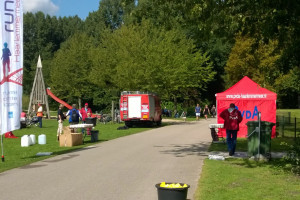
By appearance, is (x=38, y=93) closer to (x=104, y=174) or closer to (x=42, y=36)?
(x=104, y=174)

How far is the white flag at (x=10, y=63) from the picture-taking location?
42.5ft

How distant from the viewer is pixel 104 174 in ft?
34.3

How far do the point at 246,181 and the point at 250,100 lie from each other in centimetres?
1227

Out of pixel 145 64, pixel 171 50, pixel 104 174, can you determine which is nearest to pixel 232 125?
pixel 104 174

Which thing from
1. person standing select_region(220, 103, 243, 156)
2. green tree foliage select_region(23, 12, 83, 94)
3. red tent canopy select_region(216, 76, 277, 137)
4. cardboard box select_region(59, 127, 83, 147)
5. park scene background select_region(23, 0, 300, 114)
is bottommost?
cardboard box select_region(59, 127, 83, 147)

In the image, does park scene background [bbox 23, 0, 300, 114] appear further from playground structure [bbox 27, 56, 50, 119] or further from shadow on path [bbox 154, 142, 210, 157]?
playground structure [bbox 27, 56, 50, 119]

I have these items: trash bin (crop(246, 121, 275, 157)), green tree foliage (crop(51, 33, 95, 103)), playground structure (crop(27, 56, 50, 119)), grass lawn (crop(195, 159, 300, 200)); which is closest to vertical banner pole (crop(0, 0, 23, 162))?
grass lawn (crop(195, 159, 300, 200))

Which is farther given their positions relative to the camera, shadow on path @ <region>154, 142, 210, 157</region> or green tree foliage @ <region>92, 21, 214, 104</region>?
green tree foliage @ <region>92, 21, 214, 104</region>

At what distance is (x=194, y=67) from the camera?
1918 inches

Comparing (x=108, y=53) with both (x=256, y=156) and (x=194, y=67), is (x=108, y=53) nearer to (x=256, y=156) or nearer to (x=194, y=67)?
(x=194, y=67)

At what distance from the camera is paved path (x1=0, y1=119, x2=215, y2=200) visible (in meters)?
8.18

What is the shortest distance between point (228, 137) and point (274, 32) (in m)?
4.09

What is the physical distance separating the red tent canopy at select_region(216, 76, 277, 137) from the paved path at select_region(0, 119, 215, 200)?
570cm

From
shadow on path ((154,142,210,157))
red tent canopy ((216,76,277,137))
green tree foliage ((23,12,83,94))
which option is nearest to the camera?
shadow on path ((154,142,210,157))
